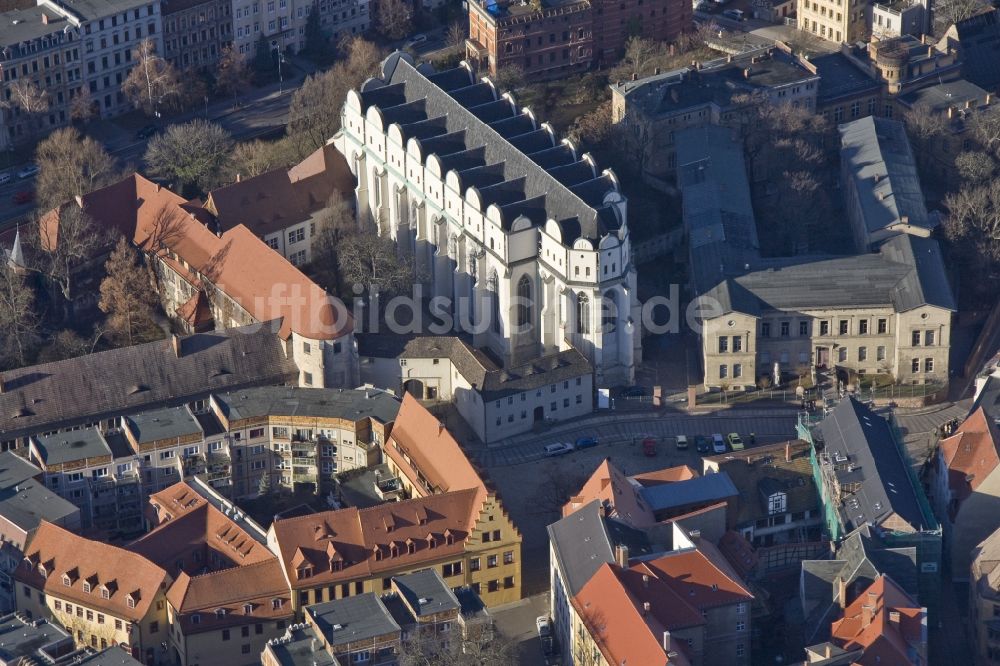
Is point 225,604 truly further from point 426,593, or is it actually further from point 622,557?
point 622,557

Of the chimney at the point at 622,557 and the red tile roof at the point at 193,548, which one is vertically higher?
the chimney at the point at 622,557

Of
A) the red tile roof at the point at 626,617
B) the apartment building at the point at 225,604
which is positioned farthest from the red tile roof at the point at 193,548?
the red tile roof at the point at 626,617

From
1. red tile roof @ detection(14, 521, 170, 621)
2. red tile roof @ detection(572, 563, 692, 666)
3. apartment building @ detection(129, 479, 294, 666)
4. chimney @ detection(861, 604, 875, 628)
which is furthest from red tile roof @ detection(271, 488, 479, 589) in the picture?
chimney @ detection(861, 604, 875, 628)

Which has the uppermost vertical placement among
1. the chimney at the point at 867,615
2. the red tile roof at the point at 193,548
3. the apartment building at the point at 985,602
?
the red tile roof at the point at 193,548

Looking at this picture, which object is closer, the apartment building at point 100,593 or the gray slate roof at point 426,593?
the gray slate roof at point 426,593

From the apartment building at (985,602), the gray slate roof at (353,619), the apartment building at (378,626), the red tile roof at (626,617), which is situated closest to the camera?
the red tile roof at (626,617)

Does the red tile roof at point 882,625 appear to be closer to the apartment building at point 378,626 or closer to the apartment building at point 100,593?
the apartment building at point 378,626

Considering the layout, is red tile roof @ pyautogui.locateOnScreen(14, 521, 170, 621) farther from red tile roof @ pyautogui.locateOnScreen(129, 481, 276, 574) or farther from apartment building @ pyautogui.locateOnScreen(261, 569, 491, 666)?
apartment building @ pyautogui.locateOnScreen(261, 569, 491, 666)

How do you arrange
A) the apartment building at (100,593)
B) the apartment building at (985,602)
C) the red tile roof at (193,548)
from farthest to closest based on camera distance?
the red tile roof at (193,548) → the apartment building at (100,593) → the apartment building at (985,602)
